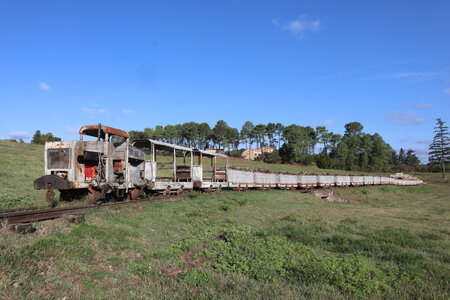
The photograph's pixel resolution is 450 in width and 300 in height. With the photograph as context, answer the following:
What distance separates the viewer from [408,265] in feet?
20.1

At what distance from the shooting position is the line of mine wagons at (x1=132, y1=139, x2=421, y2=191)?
14141mm

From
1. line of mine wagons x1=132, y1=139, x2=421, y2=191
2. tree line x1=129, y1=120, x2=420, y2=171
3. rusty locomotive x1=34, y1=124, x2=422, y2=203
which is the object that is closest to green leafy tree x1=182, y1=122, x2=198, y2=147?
tree line x1=129, y1=120, x2=420, y2=171

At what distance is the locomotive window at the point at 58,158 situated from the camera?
1001 centimetres

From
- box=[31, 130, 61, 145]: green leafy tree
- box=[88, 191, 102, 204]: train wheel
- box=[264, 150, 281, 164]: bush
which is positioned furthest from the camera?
box=[264, 150, 281, 164]: bush

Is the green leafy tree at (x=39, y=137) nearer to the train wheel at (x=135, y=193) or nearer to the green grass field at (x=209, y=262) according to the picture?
the train wheel at (x=135, y=193)

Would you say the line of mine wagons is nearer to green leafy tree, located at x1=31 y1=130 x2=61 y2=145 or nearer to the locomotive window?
the locomotive window

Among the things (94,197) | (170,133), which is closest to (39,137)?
(170,133)

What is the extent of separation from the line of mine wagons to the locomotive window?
3913 mm

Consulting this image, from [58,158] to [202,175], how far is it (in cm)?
927

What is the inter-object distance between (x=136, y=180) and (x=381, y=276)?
34.4 feet

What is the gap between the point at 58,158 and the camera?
33.1ft

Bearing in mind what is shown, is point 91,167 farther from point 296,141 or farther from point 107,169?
point 296,141

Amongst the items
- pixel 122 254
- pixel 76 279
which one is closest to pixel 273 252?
pixel 122 254

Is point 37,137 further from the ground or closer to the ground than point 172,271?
further from the ground
